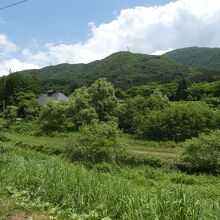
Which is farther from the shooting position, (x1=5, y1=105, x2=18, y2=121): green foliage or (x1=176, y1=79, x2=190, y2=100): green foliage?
(x1=176, y1=79, x2=190, y2=100): green foliage

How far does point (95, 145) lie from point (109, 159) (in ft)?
5.11

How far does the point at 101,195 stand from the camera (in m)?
6.01

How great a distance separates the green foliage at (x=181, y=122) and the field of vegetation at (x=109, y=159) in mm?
111

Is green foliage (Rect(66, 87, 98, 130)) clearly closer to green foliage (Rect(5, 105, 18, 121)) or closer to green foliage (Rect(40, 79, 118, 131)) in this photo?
green foliage (Rect(40, 79, 118, 131))

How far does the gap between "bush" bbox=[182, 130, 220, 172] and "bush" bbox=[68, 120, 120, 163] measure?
16.9 feet

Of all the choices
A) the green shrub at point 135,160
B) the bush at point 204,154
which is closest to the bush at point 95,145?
the green shrub at point 135,160

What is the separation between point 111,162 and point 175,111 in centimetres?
1874

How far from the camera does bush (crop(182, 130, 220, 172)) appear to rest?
2428 cm

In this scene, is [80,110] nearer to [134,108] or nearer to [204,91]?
[134,108]

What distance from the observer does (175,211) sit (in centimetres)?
482

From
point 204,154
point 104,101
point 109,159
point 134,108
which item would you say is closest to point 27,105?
point 104,101

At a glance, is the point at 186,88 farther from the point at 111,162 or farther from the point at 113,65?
the point at 113,65

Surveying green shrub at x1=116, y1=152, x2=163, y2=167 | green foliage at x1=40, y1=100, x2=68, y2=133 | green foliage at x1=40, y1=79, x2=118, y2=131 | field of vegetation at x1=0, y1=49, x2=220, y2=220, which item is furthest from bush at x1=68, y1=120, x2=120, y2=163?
green foliage at x1=40, y1=100, x2=68, y2=133

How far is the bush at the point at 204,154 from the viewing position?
24281mm
